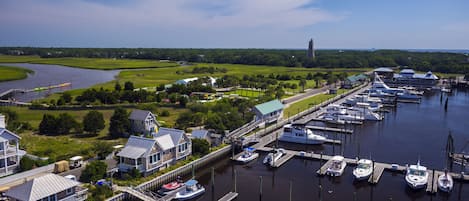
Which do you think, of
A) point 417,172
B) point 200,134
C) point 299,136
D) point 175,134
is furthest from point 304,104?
point 175,134

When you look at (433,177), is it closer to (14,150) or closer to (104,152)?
(104,152)

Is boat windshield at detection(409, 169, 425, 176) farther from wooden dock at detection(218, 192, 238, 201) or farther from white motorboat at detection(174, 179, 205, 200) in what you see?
white motorboat at detection(174, 179, 205, 200)

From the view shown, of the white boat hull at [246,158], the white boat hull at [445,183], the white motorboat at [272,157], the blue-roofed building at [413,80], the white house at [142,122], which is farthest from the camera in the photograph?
the blue-roofed building at [413,80]

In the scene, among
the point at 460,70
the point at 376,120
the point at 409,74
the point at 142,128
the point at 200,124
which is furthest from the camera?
the point at 460,70

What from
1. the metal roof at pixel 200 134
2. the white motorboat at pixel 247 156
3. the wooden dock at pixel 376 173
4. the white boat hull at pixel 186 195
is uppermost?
the metal roof at pixel 200 134

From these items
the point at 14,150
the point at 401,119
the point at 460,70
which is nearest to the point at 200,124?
the point at 14,150

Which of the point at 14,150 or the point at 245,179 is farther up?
the point at 14,150

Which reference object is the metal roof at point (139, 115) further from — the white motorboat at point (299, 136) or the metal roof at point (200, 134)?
the white motorboat at point (299, 136)

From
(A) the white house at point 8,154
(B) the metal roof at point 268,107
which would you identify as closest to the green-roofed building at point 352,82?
(B) the metal roof at point 268,107
